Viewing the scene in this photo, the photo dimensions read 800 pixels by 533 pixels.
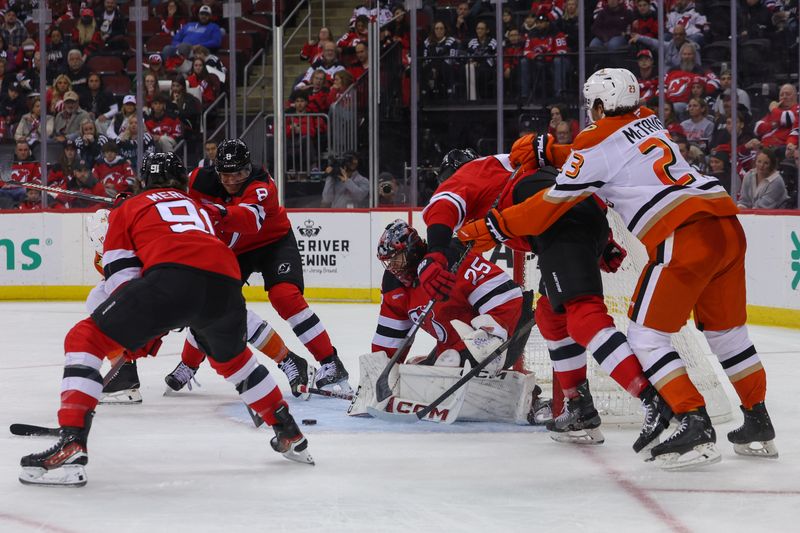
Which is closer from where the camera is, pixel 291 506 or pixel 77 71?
pixel 291 506

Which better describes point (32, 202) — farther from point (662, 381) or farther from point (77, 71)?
point (662, 381)

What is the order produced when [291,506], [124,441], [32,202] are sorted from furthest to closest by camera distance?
[32,202] → [124,441] → [291,506]

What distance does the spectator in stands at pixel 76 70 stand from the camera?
9.03 meters

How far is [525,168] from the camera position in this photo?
3.67 m

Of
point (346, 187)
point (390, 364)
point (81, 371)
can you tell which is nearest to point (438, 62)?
point (346, 187)

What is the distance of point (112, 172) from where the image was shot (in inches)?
334

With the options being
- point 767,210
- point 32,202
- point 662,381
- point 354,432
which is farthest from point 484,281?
point 32,202

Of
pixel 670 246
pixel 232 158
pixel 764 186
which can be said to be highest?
pixel 232 158

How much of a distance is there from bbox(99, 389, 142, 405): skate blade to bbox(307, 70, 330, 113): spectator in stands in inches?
171

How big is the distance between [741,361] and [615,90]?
2.79ft

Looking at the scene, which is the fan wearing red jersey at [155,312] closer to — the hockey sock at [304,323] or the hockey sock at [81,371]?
the hockey sock at [81,371]

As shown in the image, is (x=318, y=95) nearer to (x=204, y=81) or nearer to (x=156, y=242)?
(x=204, y=81)

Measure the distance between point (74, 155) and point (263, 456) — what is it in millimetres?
5769

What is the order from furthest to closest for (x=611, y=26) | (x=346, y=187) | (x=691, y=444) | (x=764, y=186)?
(x=346, y=187), (x=611, y=26), (x=764, y=186), (x=691, y=444)
